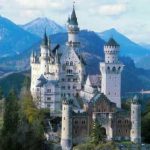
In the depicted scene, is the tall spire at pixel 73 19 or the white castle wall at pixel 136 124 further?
the tall spire at pixel 73 19

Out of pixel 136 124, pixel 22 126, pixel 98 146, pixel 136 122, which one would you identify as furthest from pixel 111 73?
pixel 22 126

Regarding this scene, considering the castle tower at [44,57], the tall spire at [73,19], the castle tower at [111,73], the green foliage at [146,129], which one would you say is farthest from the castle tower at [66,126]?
the tall spire at [73,19]

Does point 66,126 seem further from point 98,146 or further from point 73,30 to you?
point 73,30

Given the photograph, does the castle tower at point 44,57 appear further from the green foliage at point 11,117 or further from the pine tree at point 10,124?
the green foliage at point 11,117

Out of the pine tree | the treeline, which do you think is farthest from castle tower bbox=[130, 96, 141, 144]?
the pine tree

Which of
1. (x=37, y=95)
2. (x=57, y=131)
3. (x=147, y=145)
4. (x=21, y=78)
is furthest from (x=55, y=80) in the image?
(x=21, y=78)

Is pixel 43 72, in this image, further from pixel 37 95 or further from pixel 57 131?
pixel 57 131

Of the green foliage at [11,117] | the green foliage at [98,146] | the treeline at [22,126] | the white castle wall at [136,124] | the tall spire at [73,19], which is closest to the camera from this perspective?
the green foliage at [98,146]
